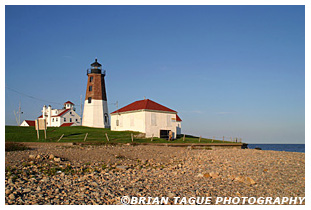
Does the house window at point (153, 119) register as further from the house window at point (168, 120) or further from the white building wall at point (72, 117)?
the white building wall at point (72, 117)

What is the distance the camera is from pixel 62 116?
227 ft

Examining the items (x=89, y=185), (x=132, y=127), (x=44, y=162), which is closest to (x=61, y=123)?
(x=132, y=127)

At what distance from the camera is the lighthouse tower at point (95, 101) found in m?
50.1

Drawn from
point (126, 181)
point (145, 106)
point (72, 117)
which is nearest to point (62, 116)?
point (72, 117)

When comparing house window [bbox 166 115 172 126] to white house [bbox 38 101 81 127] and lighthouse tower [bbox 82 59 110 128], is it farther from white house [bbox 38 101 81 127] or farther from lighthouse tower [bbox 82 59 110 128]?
white house [bbox 38 101 81 127]

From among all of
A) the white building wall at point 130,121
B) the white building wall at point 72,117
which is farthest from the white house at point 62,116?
the white building wall at point 130,121

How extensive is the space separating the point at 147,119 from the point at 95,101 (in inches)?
659

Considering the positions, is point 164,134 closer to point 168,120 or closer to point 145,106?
point 168,120

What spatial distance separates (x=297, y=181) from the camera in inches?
447

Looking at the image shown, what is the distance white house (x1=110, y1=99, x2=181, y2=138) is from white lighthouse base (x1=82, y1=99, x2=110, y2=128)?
973cm

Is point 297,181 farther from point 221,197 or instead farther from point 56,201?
point 56,201

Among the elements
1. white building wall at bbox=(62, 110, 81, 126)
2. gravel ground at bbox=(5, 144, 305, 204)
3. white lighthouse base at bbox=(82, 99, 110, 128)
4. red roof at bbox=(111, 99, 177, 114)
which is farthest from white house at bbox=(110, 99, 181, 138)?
white building wall at bbox=(62, 110, 81, 126)

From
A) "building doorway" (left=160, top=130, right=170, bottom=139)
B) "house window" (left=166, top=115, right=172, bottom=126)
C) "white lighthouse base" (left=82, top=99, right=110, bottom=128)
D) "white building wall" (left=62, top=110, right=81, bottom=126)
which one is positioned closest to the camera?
"building doorway" (left=160, top=130, right=170, bottom=139)

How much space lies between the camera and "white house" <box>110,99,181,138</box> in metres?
37.1
